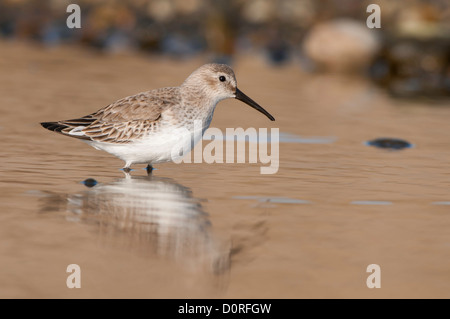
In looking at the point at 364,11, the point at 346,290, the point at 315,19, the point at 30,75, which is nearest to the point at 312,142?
the point at 346,290

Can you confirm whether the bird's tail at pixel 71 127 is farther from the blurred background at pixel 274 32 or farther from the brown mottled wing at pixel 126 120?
the blurred background at pixel 274 32

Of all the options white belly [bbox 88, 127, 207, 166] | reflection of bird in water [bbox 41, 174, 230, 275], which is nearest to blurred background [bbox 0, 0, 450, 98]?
white belly [bbox 88, 127, 207, 166]

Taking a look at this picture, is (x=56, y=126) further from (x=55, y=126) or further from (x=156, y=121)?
(x=156, y=121)

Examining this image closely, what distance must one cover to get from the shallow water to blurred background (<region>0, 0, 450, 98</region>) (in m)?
9.53

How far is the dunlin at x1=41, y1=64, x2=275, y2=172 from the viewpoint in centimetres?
1005

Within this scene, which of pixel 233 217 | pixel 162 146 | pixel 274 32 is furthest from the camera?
pixel 274 32

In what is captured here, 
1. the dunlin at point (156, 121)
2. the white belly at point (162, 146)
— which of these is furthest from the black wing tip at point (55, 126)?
the white belly at point (162, 146)

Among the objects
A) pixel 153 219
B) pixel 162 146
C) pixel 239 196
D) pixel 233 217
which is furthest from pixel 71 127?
pixel 233 217

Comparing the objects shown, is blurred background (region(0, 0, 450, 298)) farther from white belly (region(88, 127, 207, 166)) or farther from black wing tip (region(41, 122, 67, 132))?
black wing tip (region(41, 122, 67, 132))

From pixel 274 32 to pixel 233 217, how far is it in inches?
910

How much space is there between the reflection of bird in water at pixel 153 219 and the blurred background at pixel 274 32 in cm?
1292

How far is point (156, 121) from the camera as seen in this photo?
33.2ft

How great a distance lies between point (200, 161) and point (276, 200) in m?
2.71

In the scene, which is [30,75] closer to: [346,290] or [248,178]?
[248,178]
